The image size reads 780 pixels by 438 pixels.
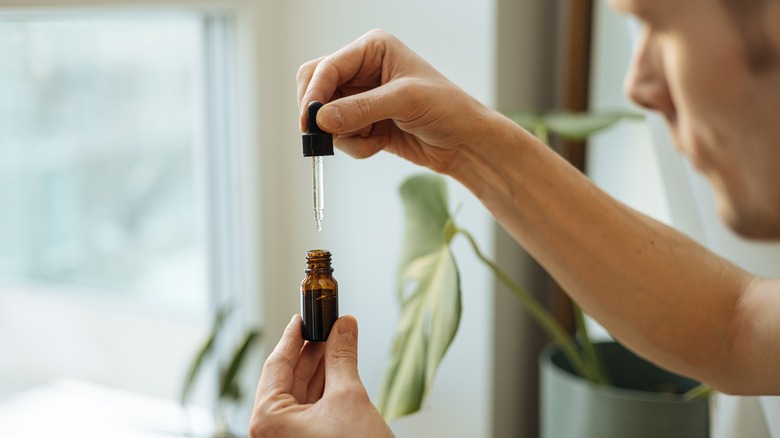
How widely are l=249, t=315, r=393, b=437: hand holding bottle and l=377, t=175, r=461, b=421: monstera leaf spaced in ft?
0.75

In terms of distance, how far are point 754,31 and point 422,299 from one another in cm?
67

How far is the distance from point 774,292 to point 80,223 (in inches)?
37.9

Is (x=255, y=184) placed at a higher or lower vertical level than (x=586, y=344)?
higher

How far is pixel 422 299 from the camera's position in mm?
1073

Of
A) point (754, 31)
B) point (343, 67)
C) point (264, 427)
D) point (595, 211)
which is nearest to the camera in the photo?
point (754, 31)

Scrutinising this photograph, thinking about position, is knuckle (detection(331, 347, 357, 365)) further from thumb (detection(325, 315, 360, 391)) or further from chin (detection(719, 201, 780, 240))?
chin (detection(719, 201, 780, 240))

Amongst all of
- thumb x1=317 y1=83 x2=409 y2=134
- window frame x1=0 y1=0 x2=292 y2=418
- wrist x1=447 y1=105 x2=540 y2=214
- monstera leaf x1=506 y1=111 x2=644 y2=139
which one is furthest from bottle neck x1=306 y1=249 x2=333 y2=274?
window frame x1=0 y1=0 x2=292 y2=418

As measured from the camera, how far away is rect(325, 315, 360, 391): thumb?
2.38 feet

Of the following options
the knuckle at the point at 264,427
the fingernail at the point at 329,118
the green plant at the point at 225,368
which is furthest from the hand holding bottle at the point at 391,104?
the green plant at the point at 225,368

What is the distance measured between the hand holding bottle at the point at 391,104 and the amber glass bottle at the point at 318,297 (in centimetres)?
11

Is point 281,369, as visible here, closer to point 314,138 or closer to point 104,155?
point 314,138

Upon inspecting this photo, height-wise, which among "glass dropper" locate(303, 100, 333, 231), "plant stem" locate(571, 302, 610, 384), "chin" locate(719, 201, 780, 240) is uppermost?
"glass dropper" locate(303, 100, 333, 231)

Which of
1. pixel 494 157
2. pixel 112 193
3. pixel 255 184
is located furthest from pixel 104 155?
pixel 494 157

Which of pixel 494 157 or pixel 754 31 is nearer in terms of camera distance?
pixel 754 31
